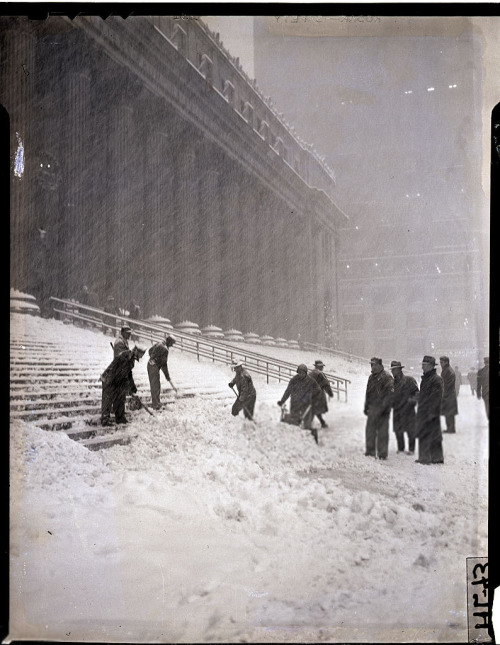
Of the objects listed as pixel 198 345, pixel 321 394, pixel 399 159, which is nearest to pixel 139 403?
pixel 198 345

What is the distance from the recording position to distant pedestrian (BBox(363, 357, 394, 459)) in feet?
10.5

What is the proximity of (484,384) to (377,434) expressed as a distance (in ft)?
2.12

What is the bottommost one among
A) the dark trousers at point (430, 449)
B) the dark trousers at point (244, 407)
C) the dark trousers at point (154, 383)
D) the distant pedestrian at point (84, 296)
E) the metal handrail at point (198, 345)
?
the dark trousers at point (430, 449)

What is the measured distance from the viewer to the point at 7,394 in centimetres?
315

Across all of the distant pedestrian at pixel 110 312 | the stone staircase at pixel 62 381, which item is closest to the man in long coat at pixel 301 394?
the stone staircase at pixel 62 381

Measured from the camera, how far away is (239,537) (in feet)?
10.2

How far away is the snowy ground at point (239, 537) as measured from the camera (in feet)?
10.0

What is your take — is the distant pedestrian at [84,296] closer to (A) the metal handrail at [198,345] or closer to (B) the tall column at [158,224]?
(A) the metal handrail at [198,345]

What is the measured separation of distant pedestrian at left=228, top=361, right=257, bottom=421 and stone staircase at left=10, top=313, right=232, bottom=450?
0.12 metres

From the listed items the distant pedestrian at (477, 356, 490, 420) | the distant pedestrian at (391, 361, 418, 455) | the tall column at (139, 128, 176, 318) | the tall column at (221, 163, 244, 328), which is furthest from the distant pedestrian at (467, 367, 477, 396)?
the tall column at (139, 128, 176, 318)

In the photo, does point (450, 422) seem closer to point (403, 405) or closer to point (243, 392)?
point (403, 405)

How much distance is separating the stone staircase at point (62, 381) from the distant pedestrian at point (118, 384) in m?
0.03

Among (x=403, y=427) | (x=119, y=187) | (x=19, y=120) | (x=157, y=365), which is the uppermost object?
(x=19, y=120)

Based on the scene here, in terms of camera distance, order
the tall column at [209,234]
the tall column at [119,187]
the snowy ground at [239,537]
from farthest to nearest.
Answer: the tall column at [209,234], the tall column at [119,187], the snowy ground at [239,537]
